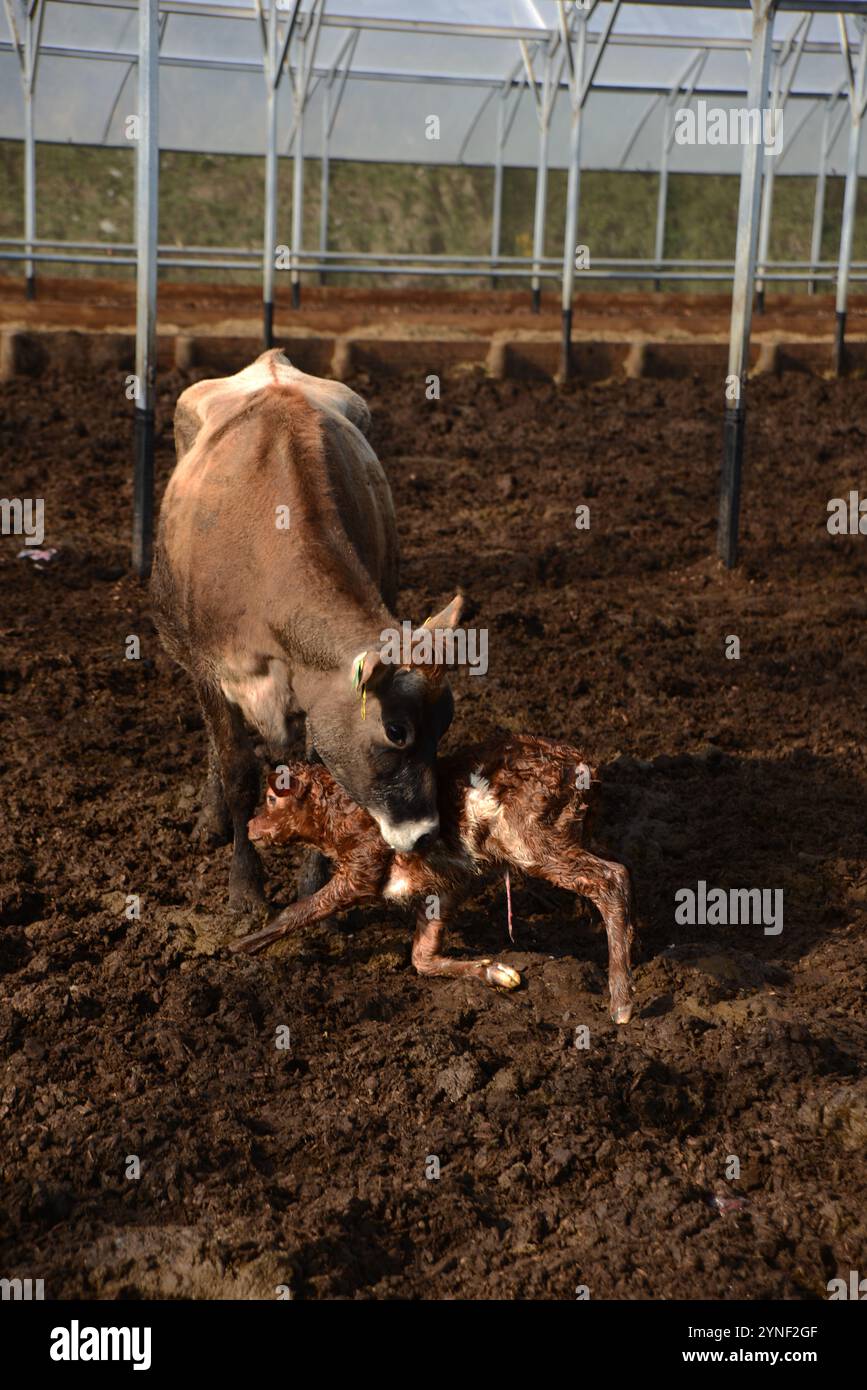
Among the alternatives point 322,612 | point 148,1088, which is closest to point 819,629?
point 322,612

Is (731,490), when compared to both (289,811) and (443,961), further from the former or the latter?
(443,961)

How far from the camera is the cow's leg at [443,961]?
5.23m

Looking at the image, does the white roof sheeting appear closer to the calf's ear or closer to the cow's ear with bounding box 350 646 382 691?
the calf's ear

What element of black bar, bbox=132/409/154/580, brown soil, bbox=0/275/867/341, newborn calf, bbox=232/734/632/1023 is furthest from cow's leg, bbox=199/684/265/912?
brown soil, bbox=0/275/867/341

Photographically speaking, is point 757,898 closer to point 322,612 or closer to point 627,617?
point 322,612

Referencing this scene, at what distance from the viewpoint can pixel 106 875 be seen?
20.2 feet

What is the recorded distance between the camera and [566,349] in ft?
52.1

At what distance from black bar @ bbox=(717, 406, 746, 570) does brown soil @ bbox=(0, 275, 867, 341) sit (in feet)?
24.5

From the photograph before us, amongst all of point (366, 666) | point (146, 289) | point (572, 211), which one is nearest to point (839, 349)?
point (572, 211)

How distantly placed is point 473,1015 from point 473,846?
0.58 metres

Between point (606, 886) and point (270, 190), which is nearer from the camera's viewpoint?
point (606, 886)

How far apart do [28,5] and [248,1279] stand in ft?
66.7

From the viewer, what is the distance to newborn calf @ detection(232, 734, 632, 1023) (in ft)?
17.1

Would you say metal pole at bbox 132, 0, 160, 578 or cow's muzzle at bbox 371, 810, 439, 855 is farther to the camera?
metal pole at bbox 132, 0, 160, 578
